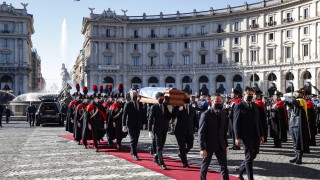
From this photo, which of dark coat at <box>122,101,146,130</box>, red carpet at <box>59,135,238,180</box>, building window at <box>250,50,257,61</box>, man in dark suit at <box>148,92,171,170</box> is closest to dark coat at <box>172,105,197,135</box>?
man in dark suit at <box>148,92,171,170</box>

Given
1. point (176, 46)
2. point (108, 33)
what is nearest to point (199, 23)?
point (176, 46)

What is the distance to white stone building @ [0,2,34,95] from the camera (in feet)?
248

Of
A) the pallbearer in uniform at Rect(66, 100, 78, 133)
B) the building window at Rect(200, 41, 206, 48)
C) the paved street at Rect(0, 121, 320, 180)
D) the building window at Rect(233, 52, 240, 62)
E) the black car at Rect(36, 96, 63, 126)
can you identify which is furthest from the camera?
the building window at Rect(200, 41, 206, 48)

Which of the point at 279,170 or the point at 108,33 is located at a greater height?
the point at 108,33

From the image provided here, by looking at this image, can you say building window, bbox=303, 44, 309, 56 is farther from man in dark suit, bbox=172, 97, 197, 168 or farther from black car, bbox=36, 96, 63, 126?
man in dark suit, bbox=172, 97, 197, 168

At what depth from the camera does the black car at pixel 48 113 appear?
27.2m

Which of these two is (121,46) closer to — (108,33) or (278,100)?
(108,33)

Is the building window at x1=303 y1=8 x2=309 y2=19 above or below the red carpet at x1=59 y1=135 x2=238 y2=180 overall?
above

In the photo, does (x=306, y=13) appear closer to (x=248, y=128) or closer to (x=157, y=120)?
(x=157, y=120)

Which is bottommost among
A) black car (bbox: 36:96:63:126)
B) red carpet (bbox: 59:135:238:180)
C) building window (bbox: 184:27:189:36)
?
red carpet (bbox: 59:135:238:180)

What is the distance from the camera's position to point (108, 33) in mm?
78500

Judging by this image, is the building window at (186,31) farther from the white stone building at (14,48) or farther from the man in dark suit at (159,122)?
the man in dark suit at (159,122)

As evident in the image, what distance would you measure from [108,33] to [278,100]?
66.2 meters

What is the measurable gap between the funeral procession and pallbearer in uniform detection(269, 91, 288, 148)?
1.6 inches
